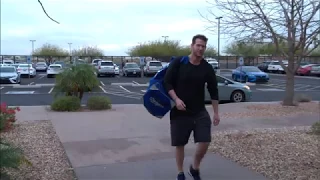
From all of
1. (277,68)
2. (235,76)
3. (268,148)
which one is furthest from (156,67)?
(268,148)

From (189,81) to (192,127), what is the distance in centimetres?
56

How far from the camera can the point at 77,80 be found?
1511 centimetres

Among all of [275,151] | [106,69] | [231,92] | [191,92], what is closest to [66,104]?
[231,92]

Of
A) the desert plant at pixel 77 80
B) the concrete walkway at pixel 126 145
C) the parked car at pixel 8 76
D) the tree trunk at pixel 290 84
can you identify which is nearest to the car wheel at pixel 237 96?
the tree trunk at pixel 290 84

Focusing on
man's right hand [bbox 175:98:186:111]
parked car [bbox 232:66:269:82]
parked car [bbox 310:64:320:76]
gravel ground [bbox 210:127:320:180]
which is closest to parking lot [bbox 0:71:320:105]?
parked car [bbox 232:66:269:82]

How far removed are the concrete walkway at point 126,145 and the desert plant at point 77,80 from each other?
1.43 meters

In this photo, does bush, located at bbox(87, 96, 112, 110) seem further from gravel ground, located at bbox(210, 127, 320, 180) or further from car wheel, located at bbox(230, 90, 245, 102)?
car wheel, located at bbox(230, 90, 245, 102)

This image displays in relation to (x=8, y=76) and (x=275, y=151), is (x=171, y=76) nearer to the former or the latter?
(x=275, y=151)

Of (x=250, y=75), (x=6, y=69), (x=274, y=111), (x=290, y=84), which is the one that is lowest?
(x=250, y=75)

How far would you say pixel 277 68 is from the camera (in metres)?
57.6

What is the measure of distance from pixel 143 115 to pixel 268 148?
20.1 ft

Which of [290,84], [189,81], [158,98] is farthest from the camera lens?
[290,84]

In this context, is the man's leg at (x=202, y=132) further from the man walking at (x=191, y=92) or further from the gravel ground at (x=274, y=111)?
the gravel ground at (x=274, y=111)

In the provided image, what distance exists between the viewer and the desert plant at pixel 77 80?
49.5 feet
